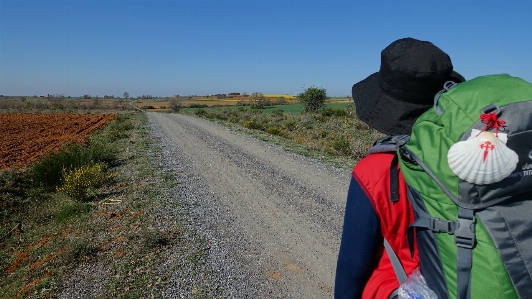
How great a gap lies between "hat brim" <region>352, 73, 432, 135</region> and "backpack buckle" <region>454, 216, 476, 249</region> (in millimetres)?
415

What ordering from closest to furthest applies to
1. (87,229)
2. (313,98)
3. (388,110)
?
(388,110) → (87,229) → (313,98)

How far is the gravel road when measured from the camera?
4.00 m

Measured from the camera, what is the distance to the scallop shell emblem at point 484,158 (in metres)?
0.89

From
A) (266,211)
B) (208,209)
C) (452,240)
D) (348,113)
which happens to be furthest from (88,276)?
(348,113)

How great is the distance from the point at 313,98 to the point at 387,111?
34306 mm

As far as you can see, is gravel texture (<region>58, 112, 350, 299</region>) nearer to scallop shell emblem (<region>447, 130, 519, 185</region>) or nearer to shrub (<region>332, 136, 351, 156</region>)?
shrub (<region>332, 136, 351, 156</region>)

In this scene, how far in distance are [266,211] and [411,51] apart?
516 cm

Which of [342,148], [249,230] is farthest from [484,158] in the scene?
[342,148]

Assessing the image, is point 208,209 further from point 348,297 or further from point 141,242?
point 348,297

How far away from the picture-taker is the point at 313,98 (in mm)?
35000

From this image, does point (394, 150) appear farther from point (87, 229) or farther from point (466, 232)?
point (87, 229)

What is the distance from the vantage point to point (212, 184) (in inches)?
310

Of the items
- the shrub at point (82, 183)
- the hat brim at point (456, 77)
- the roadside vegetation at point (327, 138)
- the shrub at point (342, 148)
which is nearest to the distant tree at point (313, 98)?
the roadside vegetation at point (327, 138)

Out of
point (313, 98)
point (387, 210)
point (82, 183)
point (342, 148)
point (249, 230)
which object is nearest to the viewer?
point (387, 210)
